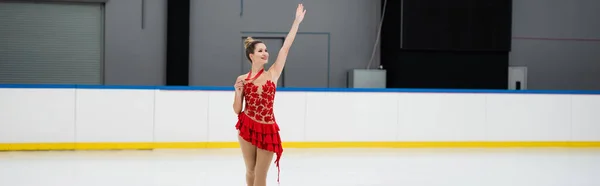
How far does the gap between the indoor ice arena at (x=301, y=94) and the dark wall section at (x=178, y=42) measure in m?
0.02

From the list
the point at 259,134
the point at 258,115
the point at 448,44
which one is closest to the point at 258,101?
the point at 258,115

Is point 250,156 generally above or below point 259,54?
below

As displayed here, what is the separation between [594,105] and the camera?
34.2 feet

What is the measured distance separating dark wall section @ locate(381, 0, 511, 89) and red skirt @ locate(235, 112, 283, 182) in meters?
8.60

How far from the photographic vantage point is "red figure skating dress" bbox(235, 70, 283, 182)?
14.0 feet

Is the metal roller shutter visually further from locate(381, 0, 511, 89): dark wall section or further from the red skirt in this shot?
the red skirt

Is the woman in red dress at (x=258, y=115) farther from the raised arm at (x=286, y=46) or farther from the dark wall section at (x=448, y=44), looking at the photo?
the dark wall section at (x=448, y=44)

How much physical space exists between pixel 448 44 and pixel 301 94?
405 centimetres

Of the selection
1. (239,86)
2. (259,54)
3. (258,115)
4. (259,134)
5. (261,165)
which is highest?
(259,54)

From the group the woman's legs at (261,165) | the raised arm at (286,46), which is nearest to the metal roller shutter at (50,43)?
the raised arm at (286,46)

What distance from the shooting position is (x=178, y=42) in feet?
42.3

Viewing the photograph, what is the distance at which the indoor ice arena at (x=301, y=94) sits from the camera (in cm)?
702

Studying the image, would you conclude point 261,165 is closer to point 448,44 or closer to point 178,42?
point 178,42

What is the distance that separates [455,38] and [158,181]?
766 cm
